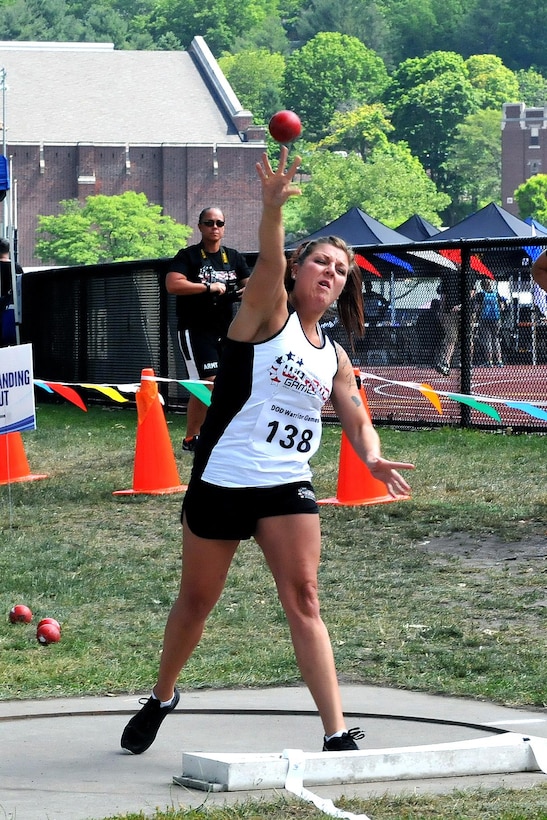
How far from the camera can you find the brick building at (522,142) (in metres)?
150

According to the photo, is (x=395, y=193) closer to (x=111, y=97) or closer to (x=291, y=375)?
(x=111, y=97)

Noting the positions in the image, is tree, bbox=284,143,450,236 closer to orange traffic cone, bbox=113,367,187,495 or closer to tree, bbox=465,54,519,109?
tree, bbox=465,54,519,109

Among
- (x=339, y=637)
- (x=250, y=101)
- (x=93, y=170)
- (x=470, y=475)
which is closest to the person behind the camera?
(x=339, y=637)

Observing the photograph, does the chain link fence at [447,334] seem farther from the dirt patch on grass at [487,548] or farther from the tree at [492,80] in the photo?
the tree at [492,80]

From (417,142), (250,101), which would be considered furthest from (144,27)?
(417,142)

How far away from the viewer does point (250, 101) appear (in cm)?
17338

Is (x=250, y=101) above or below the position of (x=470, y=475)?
above

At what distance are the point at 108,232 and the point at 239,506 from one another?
4306 inches

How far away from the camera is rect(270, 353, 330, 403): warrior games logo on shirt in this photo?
14.8ft

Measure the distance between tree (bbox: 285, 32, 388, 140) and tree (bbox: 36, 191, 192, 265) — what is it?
5314cm

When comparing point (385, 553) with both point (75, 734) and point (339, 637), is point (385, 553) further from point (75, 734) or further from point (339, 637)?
point (75, 734)

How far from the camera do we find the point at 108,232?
112312 millimetres

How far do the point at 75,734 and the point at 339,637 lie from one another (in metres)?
1.82

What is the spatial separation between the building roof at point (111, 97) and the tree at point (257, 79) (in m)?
43.8
